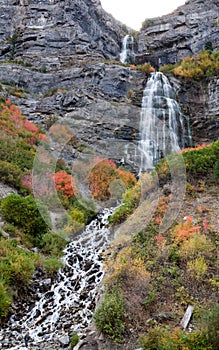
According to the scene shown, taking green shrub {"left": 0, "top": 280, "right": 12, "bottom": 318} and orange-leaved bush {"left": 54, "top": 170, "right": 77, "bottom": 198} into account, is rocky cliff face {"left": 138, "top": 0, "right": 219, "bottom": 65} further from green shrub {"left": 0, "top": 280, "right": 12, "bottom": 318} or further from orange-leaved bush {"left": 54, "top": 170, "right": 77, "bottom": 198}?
green shrub {"left": 0, "top": 280, "right": 12, "bottom": 318}

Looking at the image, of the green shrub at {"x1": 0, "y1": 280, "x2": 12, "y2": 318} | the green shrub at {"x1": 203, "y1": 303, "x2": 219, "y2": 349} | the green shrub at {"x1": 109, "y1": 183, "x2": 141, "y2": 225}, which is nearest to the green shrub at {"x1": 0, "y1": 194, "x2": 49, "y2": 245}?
the green shrub at {"x1": 109, "y1": 183, "x2": 141, "y2": 225}

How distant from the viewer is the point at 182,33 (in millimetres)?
43156

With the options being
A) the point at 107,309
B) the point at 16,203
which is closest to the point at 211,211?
the point at 107,309

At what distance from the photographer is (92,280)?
12555 millimetres

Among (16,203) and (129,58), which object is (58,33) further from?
→ (16,203)

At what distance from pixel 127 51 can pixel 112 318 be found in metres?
42.2

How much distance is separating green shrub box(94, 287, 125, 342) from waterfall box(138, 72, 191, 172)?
1838cm

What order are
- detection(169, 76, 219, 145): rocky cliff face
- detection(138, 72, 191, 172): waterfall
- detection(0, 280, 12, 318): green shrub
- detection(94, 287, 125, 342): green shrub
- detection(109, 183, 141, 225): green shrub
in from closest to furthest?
detection(94, 287, 125, 342): green shrub → detection(0, 280, 12, 318): green shrub → detection(109, 183, 141, 225): green shrub → detection(138, 72, 191, 172): waterfall → detection(169, 76, 219, 145): rocky cliff face

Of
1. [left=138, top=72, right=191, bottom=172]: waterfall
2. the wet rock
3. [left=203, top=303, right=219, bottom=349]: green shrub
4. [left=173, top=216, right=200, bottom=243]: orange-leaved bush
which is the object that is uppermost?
[left=138, top=72, right=191, bottom=172]: waterfall

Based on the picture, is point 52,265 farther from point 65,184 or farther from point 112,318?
point 65,184

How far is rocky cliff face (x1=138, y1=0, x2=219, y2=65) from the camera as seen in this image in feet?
137

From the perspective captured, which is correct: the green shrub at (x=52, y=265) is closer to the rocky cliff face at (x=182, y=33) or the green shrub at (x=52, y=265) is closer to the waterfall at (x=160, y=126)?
the waterfall at (x=160, y=126)

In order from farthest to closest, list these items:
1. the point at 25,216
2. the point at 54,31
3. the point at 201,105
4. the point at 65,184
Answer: the point at 54,31 < the point at 201,105 < the point at 65,184 < the point at 25,216

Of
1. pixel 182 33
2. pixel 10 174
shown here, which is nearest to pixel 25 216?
pixel 10 174
